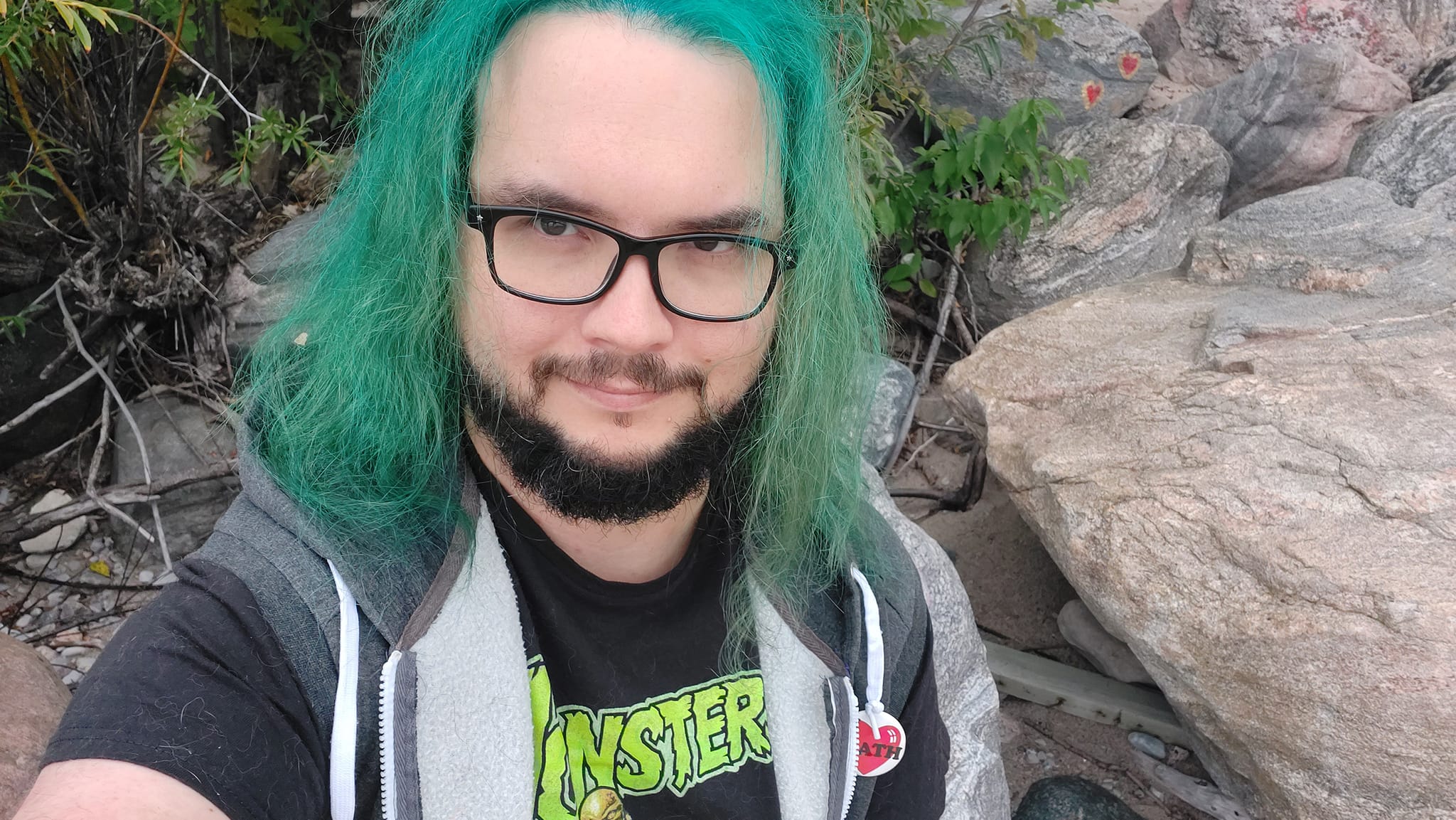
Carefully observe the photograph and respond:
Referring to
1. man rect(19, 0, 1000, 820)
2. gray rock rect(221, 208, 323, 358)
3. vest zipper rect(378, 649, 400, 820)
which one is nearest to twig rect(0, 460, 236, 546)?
gray rock rect(221, 208, 323, 358)

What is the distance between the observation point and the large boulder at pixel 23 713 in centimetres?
182

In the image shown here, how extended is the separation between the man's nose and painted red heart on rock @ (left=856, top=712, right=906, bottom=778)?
724 millimetres

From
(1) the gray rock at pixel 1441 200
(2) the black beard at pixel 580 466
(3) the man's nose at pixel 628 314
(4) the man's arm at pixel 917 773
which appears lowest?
(4) the man's arm at pixel 917 773

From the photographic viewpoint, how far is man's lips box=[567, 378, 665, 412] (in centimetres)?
132

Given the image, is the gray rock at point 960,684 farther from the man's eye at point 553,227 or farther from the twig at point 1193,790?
the man's eye at point 553,227

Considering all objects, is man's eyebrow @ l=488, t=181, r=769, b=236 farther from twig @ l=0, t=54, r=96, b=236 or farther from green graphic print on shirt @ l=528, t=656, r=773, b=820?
twig @ l=0, t=54, r=96, b=236

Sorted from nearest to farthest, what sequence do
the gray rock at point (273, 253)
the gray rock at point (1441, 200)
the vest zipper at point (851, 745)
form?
the vest zipper at point (851, 745)
the gray rock at point (1441, 200)
the gray rock at point (273, 253)

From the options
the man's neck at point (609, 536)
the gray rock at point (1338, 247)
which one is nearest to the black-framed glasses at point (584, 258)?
the man's neck at point (609, 536)

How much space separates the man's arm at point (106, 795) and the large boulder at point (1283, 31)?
5.44 m

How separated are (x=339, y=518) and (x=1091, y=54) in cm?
455

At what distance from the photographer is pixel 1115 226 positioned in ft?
12.8

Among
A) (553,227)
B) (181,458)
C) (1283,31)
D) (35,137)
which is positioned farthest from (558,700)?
(1283,31)

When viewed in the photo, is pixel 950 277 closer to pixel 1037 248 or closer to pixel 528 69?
pixel 1037 248

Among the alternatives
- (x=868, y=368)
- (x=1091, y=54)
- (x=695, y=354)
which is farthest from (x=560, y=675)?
(x=1091, y=54)
